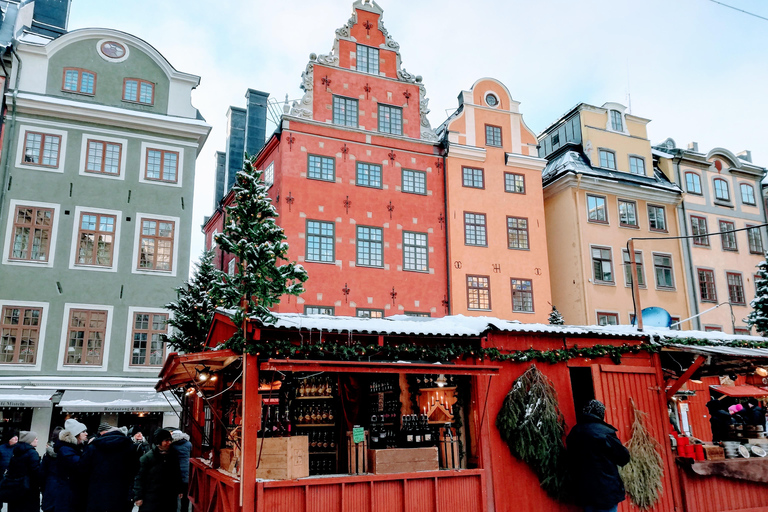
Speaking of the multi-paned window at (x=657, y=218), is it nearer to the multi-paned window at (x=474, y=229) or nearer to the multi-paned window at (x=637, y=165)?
the multi-paned window at (x=637, y=165)

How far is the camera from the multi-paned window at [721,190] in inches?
1228

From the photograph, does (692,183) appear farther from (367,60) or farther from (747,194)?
(367,60)

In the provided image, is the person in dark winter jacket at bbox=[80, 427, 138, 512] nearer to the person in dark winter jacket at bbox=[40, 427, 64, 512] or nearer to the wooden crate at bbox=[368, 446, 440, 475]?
the person in dark winter jacket at bbox=[40, 427, 64, 512]

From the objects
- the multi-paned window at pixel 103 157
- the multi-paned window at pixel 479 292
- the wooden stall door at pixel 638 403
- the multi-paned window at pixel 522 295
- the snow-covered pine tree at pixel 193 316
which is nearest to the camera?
the wooden stall door at pixel 638 403

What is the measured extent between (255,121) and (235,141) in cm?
158

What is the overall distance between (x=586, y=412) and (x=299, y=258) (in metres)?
12.6

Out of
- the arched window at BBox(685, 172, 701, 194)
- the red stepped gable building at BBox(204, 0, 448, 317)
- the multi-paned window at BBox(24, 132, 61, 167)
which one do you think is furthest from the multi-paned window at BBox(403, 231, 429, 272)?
the arched window at BBox(685, 172, 701, 194)

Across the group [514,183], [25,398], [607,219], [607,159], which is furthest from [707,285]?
[25,398]

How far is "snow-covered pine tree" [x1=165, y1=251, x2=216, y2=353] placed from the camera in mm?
18078

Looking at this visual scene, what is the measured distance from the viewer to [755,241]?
1243 inches

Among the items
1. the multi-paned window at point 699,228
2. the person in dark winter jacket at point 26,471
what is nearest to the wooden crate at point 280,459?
the person in dark winter jacket at point 26,471

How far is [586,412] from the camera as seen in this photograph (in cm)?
1047

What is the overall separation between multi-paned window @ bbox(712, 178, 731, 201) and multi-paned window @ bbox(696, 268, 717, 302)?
417 centimetres

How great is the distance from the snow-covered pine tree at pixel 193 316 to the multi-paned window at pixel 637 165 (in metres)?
19.6
